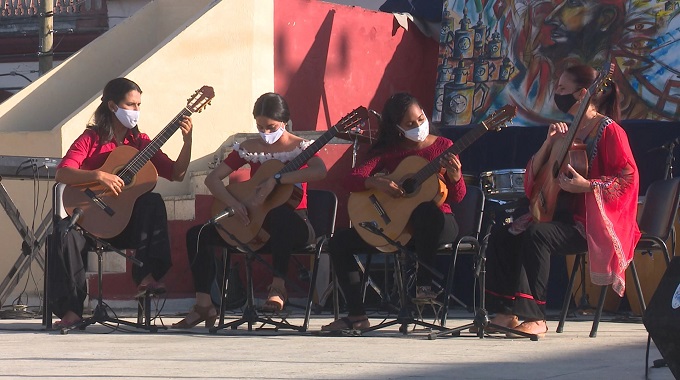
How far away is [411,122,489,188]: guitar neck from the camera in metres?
6.38

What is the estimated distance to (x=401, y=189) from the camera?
664cm

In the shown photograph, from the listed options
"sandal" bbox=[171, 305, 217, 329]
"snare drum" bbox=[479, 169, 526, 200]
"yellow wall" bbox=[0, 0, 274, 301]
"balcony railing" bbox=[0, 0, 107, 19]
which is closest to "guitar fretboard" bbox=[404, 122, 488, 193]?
"sandal" bbox=[171, 305, 217, 329]

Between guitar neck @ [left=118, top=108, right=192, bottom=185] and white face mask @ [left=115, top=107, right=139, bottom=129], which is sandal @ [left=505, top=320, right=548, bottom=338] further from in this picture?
white face mask @ [left=115, top=107, right=139, bottom=129]

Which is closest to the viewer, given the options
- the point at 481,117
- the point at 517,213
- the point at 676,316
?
the point at 676,316

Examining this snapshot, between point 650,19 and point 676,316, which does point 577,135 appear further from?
point 650,19

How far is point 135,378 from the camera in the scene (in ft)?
15.3

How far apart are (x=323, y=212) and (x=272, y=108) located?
619 mm

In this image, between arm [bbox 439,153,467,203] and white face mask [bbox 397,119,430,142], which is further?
white face mask [bbox 397,119,430,142]

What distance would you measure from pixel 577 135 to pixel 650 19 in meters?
3.13

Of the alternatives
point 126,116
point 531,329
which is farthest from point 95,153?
point 531,329

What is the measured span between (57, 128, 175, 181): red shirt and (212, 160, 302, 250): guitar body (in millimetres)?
532

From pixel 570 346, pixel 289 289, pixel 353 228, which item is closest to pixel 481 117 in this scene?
pixel 289 289

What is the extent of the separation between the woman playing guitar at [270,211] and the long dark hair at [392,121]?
327 millimetres

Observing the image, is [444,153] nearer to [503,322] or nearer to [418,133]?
[418,133]
